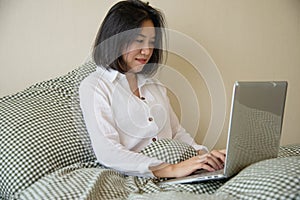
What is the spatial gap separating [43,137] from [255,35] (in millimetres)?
1106

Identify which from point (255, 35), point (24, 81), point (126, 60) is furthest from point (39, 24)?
point (255, 35)

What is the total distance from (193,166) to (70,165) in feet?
1.11

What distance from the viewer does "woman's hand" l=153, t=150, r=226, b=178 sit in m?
0.97

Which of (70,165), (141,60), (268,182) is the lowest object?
(70,165)

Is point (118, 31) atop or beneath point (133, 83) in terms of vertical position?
atop

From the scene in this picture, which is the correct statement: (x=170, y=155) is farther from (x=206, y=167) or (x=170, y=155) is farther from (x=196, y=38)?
(x=196, y=38)

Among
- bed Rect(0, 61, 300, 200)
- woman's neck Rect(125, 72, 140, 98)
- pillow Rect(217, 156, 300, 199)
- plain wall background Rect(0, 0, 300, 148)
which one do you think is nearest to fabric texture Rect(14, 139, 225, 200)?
bed Rect(0, 61, 300, 200)

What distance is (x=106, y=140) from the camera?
1.04m

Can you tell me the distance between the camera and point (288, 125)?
5.85 ft

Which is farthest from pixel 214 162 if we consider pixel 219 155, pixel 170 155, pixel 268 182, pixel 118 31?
pixel 118 31

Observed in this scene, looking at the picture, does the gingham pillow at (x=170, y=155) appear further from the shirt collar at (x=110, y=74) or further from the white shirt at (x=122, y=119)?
the shirt collar at (x=110, y=74)

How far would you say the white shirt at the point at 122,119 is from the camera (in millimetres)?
1036

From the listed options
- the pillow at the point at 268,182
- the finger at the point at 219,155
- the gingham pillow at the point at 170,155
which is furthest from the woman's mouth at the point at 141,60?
the pillow at the point at 268,182

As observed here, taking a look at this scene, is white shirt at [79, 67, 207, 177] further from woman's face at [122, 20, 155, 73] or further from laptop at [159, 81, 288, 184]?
laptop at [159, 81, 288, 184]
